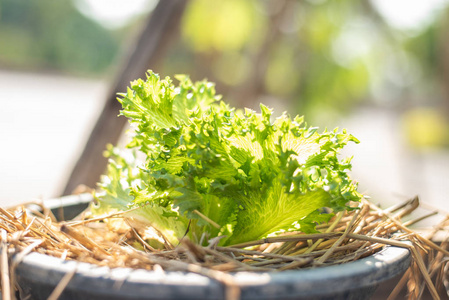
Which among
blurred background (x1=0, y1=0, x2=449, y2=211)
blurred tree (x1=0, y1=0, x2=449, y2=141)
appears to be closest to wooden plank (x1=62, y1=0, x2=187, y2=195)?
blurred background (x1=0, y1=0, x2=449, y2=211)

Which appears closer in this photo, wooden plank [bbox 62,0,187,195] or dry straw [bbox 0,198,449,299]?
dry straw [bbox 0,198,449,299]

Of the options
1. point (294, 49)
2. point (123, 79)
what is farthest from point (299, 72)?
point (123, 79)

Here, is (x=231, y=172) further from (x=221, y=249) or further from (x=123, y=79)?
(x=123, y=79)

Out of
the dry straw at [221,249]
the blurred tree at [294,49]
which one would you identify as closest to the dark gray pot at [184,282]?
the dry straw at [221,249]

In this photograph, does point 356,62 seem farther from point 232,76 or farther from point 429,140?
point 429,140

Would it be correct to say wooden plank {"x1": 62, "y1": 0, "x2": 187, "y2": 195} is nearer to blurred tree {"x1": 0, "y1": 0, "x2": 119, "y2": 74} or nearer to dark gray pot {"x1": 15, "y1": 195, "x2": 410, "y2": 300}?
dark gray pot {"x1": 15, "y1": 195, "x2": 410, "y2": 300}

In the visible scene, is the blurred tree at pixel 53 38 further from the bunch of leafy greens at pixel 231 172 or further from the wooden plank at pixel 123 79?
the bunch of leafy greens at pixel 231 172
